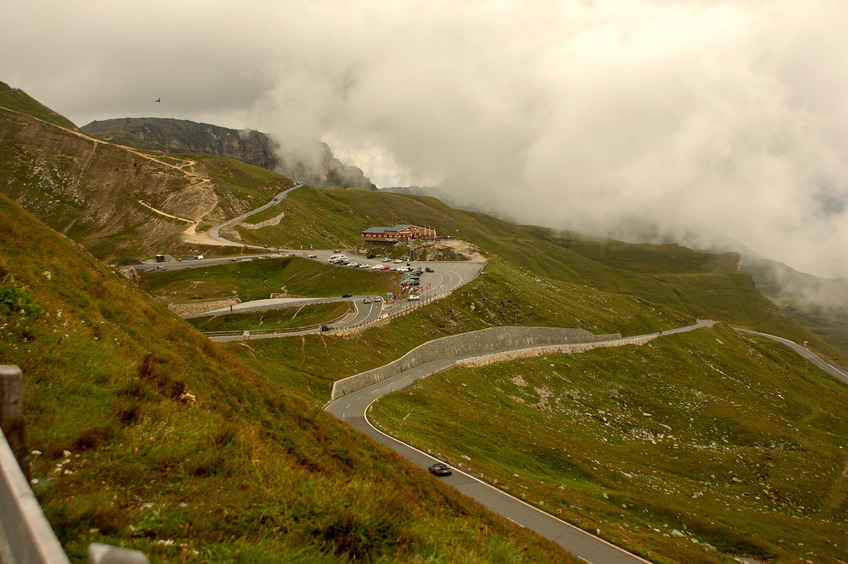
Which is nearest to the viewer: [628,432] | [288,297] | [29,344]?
[29,344]

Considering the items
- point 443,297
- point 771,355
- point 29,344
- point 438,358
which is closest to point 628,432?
point 438,358

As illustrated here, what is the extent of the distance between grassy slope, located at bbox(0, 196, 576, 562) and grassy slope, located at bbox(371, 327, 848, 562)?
25664mm

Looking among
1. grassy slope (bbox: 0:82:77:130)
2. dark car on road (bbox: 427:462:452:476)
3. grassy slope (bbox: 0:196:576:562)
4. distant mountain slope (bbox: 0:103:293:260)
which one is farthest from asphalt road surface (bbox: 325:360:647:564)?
grassy slope (bbox: 0:82:77:130)

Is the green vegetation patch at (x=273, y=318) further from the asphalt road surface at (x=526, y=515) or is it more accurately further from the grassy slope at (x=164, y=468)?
the grassy slope at (x=164, y=468)

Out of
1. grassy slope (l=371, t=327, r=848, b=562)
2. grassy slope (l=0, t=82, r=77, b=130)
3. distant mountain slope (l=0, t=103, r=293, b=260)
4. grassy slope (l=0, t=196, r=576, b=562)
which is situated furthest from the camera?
grassy slope (l=0, t=82, r=77, b=130)

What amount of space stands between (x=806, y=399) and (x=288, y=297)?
140 meters

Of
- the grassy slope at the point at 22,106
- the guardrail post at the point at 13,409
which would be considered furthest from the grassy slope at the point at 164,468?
the grassy slope at the point at 22,106

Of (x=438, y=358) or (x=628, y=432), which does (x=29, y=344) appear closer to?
(x=438, y=358)

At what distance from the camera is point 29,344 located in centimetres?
1052

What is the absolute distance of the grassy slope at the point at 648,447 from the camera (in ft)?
127

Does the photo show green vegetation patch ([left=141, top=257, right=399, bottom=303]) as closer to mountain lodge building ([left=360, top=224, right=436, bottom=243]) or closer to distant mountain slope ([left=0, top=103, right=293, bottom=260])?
distant mountain slope ([left=0, top=103, right=293, bottom=260])

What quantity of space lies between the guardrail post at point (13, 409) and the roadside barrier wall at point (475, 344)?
139ft

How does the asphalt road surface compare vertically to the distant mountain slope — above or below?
below

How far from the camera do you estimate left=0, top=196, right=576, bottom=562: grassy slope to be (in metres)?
6.53
